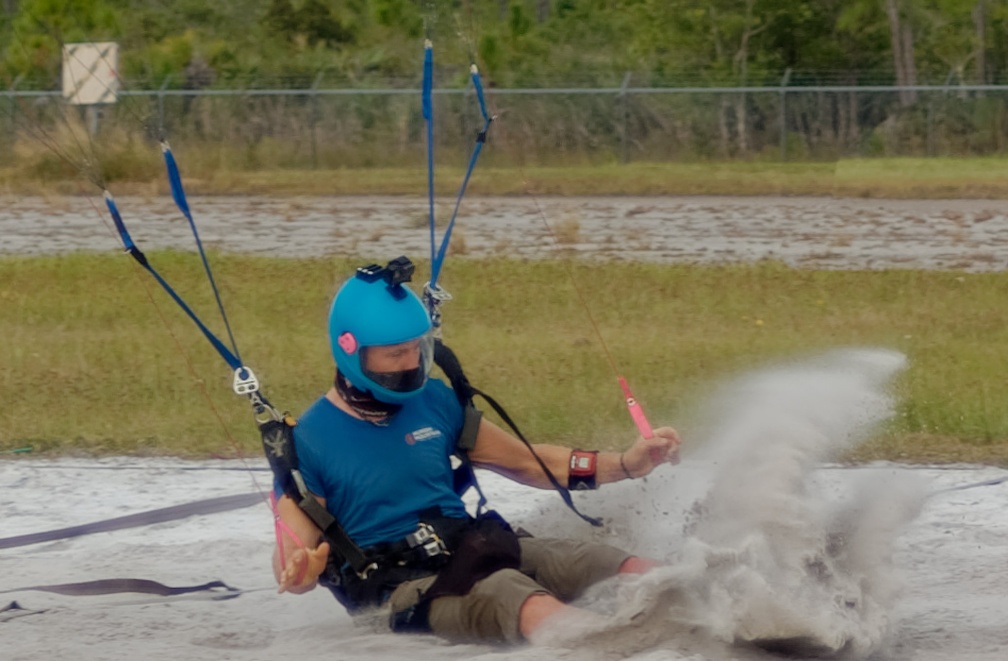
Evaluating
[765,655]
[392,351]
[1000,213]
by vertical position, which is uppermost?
[392,351]

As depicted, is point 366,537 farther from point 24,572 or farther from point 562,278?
point 562,278

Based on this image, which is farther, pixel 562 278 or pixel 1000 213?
pixel 1000 213

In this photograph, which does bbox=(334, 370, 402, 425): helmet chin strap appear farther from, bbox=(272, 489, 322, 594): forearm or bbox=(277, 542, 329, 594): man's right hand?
bbox=(277, 542, 329, 594): man's right hand

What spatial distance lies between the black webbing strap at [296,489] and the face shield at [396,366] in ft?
0.99

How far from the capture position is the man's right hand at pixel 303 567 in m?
4.26

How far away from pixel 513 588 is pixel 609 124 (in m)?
23.4

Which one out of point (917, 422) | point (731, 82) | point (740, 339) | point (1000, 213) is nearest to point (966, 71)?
point (731, 82)

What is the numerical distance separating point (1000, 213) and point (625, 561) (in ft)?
53.4

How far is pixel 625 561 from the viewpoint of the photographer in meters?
4.78

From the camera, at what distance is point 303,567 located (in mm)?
4289

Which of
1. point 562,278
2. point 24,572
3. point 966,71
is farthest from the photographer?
point 966,71

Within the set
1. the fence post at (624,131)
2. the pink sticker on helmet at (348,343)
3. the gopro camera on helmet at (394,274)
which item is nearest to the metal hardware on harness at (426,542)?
the pink sticker on helmet at (348,343)

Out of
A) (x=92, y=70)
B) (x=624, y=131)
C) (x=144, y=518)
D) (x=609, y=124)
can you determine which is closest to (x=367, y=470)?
(x=92, y=70)

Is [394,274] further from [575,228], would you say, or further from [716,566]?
[575,228]
